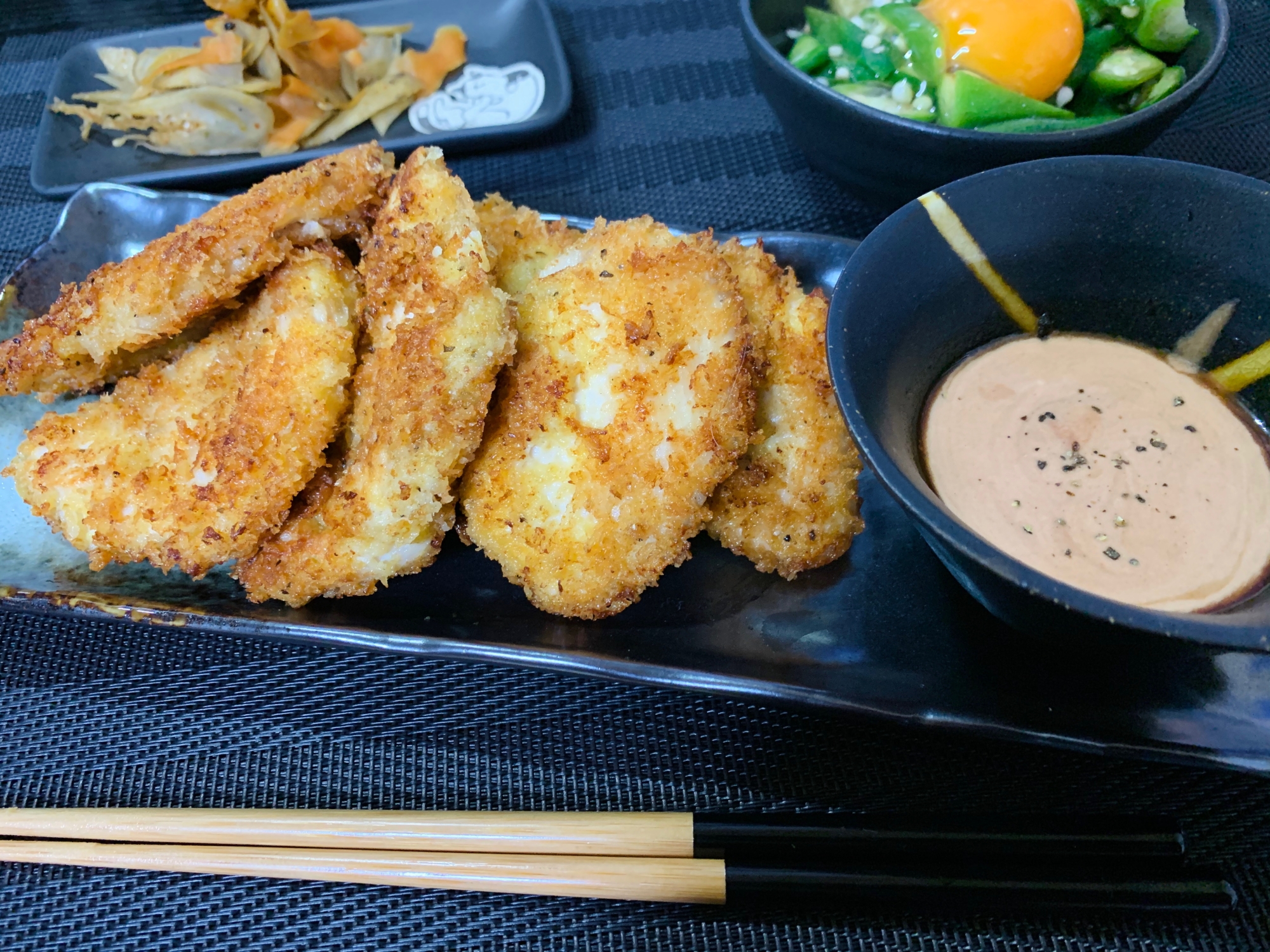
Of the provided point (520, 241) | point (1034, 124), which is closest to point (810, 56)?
point (1034, 124)

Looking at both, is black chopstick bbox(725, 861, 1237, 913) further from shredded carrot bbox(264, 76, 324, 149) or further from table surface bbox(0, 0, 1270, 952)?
shredded carrot bbox(264, 76, 324, 149)

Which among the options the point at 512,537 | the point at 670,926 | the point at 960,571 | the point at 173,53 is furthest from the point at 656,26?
the point at 670,926

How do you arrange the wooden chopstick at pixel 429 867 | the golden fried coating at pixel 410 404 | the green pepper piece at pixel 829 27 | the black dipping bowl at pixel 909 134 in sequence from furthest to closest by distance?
the green pepper piece at pixel 829 27 → the black dipping bowl at pixel 909 134 → the golden fried coating at pixel 410 404 → the wooden chopstick at pixel 429 867

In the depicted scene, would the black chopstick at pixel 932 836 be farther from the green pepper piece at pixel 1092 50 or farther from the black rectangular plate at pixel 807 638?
the green pepper piece at pixel 1092 50

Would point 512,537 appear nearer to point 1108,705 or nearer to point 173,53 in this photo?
point 1108,705

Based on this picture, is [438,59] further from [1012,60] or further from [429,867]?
[429,867]

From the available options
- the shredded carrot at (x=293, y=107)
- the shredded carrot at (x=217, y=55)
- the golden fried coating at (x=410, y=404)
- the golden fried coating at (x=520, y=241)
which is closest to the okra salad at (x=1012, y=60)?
the golden fried coating at (x=520, y=241)
